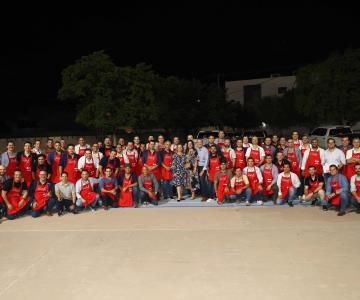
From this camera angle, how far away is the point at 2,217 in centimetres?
952

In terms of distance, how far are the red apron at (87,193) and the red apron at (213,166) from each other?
3.08 m

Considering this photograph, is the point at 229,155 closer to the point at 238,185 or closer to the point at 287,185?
the point at 238,185

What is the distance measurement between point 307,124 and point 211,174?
4105 cm

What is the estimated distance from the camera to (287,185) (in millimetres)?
10078

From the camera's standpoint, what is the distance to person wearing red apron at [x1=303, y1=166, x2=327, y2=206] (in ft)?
31.8

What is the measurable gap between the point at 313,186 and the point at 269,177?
1.12 metres

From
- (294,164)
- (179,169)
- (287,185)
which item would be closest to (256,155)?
(294,164)

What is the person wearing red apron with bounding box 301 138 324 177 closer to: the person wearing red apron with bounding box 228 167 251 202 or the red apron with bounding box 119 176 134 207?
the person wearing red apron with bounding box 228 167 251 202

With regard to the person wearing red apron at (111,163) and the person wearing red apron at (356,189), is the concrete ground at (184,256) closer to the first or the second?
the person wearing red apron at (356,189)

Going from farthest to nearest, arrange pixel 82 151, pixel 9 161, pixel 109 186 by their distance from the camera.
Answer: pixel 82 151, pixel 9 161, pixel 109 186

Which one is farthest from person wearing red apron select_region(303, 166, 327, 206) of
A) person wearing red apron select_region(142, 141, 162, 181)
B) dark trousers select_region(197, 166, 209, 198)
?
person wearing red apron select_region(142, 141, 162, 181)

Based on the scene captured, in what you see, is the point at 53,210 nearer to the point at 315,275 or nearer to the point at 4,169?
→ the point at 4,169

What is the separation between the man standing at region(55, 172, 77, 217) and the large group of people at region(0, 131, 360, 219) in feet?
0.07

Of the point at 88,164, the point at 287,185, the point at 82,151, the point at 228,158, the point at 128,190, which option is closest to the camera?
the point at 287,185
